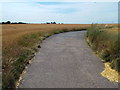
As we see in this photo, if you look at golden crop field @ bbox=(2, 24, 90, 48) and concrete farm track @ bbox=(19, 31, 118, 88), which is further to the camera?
golden crop field @ bbox=(2, 24, 90, 48)

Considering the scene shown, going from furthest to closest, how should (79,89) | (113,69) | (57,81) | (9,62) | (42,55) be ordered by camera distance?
(42,55), (113,69), (9,62), (57,81), (79,89)

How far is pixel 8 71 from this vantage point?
679 centimetres

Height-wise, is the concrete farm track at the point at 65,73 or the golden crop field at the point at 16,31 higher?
the golden crop field at the point at 16,31

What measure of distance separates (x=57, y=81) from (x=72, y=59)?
3499 millimetres

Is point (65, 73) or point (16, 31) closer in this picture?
point (65, 73)

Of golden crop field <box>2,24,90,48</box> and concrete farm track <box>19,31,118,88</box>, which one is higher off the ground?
golden crop field <box>2,24,90,48</box>

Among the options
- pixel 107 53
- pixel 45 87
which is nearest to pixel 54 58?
pixel 107 53

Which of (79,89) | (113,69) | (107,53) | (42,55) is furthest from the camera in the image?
(42,55)

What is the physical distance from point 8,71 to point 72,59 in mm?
4447

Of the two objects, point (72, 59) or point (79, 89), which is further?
point (72, 59)

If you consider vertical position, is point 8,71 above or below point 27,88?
above

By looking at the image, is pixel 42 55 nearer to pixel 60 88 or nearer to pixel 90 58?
pixel 90 58

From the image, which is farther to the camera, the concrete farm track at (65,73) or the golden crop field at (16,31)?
the golden crop field at (16,31)

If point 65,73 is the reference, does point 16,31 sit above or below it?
above
